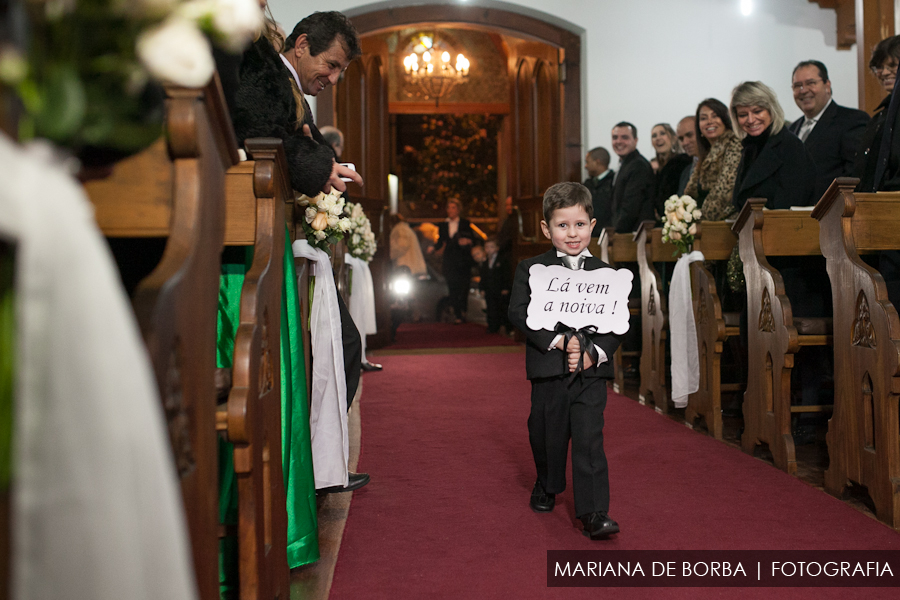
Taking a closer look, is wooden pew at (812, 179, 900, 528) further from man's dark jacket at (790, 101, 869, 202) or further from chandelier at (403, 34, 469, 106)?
chandelier at (403, 34, 469, 106)

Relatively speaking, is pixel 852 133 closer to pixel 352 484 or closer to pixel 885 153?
pixel 885 153

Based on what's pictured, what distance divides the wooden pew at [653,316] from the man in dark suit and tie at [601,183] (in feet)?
6.19

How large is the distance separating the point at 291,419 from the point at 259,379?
0.44m

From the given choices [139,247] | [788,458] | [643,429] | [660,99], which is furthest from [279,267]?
[660,99]

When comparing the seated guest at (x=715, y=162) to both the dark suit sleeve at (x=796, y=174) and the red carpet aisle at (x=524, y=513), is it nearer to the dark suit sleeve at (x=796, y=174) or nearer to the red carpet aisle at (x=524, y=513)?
the dark suit sleeve at (x=796, y=174)

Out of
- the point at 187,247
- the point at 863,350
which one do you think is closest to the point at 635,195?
the point at 863,350

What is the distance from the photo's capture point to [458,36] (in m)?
11.5

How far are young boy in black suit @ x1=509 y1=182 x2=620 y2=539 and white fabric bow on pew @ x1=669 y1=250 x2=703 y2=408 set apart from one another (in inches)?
71.1

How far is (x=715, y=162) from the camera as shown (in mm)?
4695

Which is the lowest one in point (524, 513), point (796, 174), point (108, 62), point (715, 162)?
point (524, 513)

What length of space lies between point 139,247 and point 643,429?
10.3ft

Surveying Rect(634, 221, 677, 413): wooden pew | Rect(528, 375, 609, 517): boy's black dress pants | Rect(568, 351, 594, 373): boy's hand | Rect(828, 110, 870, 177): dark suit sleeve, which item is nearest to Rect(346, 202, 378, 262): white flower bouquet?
Rect(634, 221, 677, 413): wooden pew

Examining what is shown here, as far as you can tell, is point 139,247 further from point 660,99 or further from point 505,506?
point 660,99

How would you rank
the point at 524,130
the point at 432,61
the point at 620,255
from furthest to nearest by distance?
the point at 432,61 < the point at 524,130 < the point at 620,255
